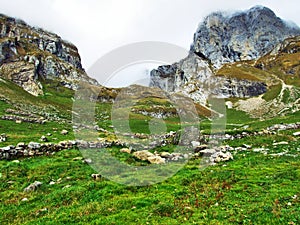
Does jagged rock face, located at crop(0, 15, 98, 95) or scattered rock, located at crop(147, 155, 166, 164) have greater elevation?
jagged rock face, located at crop(0, 15, 98, 95)

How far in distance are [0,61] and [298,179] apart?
14210 centimetres

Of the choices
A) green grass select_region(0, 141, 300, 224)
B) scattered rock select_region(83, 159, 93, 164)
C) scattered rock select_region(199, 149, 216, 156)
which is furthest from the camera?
scattered rock select_region(199, 149, 216, 156)

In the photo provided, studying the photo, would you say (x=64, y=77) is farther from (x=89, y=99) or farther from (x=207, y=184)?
(x=207, y=184)

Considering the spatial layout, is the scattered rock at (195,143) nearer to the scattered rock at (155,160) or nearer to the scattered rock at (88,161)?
the scattered rock at (155,160)

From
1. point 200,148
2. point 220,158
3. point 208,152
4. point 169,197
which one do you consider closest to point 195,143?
point 200,148

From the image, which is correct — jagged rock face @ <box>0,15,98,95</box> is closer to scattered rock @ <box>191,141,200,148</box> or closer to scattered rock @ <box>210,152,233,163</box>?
scattered rock @ <box>191,141,200,148</box>

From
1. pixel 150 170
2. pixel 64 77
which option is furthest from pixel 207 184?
pixel 64 77

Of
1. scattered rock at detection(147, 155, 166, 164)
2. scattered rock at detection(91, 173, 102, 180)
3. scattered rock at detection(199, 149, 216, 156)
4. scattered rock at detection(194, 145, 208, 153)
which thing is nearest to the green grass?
scattered rock at detection(91, 173, 102, 180)

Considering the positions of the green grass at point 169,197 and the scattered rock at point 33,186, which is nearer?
Result: the green grass at point 169,197

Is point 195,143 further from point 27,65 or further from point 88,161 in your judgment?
point 27,65

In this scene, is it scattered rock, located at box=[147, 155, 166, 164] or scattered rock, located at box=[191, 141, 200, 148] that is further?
scattered rock, located at box=[191, 141, 200, 148]

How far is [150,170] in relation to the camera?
20.9 m

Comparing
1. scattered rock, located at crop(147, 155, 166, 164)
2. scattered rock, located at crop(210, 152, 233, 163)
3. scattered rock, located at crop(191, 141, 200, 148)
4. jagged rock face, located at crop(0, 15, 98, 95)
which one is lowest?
scattered rock, located at crop(147, 155, 166, 164)

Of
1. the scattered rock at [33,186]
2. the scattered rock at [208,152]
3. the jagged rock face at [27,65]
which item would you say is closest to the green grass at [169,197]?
the scattered rock at [33,186]
